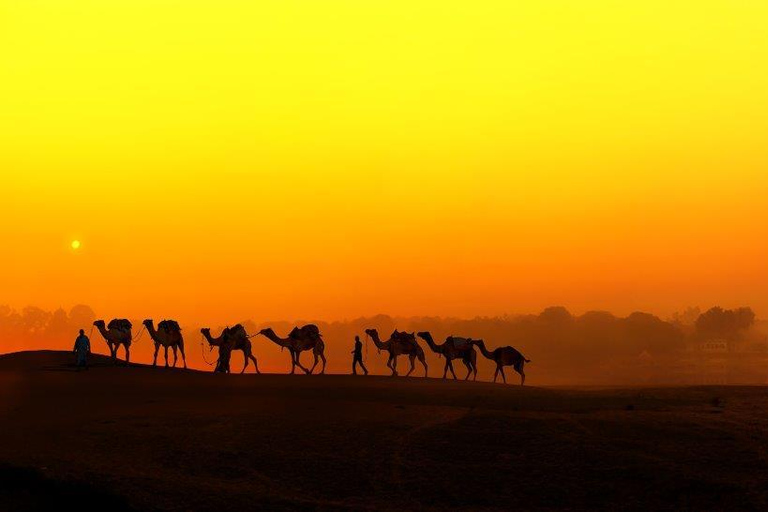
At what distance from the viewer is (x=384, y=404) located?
24625mm

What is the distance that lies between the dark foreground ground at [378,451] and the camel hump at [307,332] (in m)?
13.2

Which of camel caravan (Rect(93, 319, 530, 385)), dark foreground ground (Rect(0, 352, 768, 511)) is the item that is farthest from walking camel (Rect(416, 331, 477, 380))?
dark foreground ground (Rect(0, 352, 768, 511))

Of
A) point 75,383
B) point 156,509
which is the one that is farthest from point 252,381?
point 156,509

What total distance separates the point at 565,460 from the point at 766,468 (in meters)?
4.04

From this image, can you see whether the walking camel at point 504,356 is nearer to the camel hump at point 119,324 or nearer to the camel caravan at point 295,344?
the camel caravan at point 295,344

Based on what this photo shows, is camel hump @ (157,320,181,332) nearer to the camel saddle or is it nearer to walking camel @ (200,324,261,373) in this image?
walking camel @ (200,324,261,373)

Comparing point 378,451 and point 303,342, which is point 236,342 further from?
point 378,451

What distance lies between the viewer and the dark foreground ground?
15.0 m

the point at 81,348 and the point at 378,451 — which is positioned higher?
the point at 81,348

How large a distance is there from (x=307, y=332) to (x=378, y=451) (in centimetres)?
2323

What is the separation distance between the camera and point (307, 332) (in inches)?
1615

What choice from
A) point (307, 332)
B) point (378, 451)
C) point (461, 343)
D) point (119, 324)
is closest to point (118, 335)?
point (119, 324)

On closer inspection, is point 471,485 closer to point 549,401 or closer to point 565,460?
point 565,460

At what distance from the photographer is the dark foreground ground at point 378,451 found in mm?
15016
